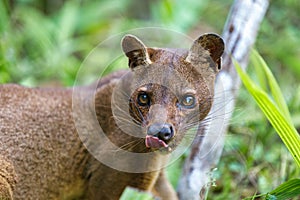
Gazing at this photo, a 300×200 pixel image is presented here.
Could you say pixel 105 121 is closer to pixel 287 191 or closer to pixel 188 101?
pixel 188 101

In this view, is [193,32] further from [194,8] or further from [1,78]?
[1,78]

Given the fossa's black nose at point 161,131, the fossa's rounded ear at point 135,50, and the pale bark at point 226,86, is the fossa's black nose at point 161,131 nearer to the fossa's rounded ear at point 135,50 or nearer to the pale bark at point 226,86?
the fossa's rounded ear at point 135,50

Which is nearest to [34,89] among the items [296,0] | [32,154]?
[32,154]

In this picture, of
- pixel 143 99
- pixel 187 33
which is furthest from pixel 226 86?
pixel 187 33

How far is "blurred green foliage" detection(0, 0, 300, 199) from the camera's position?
5.75m

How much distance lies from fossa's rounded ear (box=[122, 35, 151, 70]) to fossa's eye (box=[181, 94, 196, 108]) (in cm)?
40

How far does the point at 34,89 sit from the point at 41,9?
592 centimetres

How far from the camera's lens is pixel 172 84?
418cm

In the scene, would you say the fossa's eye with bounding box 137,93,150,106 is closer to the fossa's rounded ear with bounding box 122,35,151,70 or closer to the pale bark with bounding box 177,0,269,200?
the fossa's rounded ear with bounding box 122,35,151,70

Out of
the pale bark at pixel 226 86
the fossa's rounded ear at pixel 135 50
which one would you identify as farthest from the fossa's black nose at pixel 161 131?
the pale bark at pixel 226 86

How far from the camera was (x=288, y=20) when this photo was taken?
386 inches

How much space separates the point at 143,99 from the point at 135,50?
0.42m

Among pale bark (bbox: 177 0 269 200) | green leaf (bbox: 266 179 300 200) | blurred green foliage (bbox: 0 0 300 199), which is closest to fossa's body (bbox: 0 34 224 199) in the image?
pale bark (bbox: 177 0 269 200)

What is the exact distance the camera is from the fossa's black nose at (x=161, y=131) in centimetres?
388
